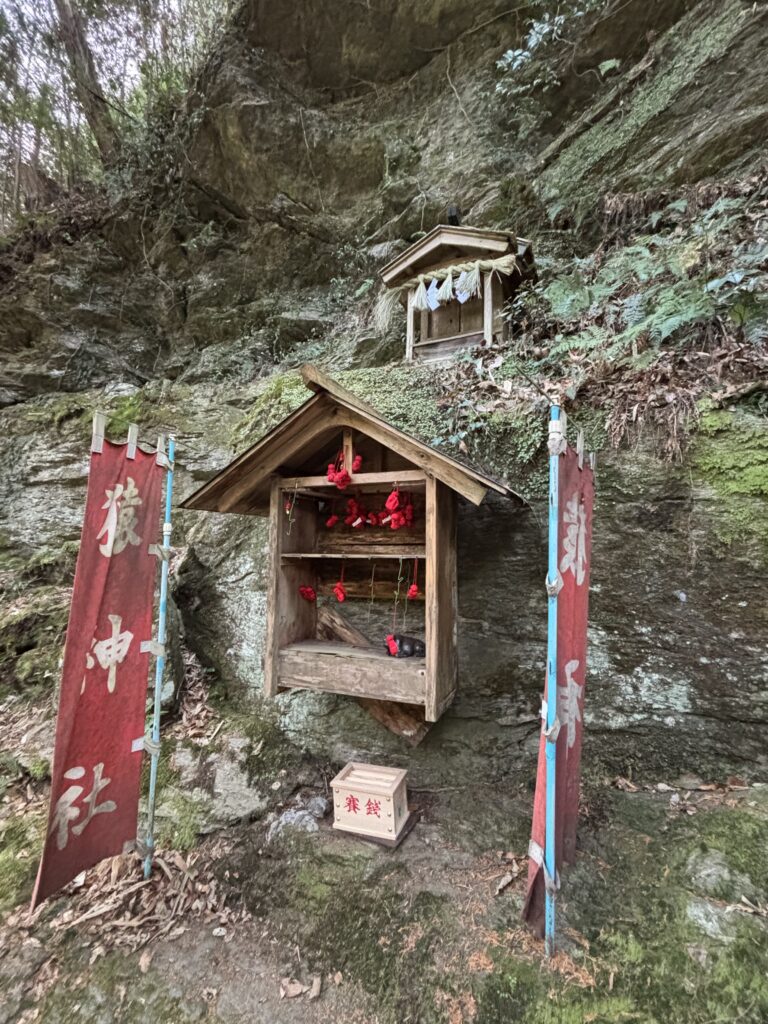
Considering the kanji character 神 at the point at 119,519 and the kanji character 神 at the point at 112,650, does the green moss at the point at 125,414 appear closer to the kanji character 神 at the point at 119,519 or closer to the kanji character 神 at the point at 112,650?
the kanji character 神 at the point at 119,519

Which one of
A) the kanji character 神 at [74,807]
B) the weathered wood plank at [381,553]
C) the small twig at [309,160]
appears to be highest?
the small twig at [309,160]

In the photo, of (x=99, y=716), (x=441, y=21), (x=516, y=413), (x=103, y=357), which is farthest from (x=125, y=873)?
(x=441, y=21)

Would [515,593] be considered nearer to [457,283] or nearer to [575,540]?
[575,540]

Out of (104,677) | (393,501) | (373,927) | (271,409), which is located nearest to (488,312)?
(271,409)

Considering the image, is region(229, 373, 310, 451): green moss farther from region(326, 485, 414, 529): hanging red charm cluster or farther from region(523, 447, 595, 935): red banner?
region(523, 447, 595, 935): red banner

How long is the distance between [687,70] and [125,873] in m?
11.3

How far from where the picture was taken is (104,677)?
8.63 ft

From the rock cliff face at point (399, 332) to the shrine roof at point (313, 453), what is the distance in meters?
1.01

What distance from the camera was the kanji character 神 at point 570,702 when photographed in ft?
7.66

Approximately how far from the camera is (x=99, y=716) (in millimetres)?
2613

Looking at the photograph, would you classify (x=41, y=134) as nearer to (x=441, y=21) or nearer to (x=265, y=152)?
(x=265, y=152)

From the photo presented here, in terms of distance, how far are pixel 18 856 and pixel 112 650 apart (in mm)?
1955

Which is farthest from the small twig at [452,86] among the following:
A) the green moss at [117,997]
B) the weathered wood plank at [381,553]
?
the green moss at [117,997]

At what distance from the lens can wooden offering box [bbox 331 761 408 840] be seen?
310 cm
